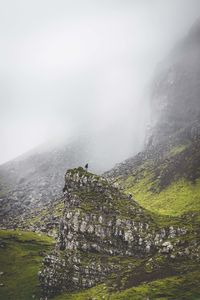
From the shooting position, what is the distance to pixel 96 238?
450 ft

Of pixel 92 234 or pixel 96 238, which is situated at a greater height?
pixel 92 234

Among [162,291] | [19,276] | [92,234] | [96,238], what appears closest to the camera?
[162,291]

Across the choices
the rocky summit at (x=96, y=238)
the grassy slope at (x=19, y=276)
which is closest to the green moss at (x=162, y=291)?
the rocky summit at (x=96, y=238)

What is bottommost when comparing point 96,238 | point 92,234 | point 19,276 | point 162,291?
point 162,291

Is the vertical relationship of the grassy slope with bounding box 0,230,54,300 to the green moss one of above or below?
above

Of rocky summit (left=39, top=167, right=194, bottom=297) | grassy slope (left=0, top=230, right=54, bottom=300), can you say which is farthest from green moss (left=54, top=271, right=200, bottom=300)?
grassy slope (left=0, top=230, right=54, bottom=300)

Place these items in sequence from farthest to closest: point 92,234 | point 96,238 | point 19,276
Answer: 1. point 19,276
2. point 92,234
3. point 96,238

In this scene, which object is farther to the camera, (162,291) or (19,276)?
(19,276)

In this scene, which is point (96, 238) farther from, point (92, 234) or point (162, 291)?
point (162, 291)

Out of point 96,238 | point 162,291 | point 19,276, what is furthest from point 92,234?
point 19,276

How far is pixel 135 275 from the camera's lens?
394ft

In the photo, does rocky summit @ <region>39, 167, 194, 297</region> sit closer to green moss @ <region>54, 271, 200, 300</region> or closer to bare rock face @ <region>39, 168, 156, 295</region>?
bare rock face @ <region>39, 168, 156, 295</region>

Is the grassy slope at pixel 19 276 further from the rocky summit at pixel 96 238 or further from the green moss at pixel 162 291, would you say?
the green moss at pixel 162 291

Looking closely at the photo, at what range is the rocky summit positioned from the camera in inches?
4973
